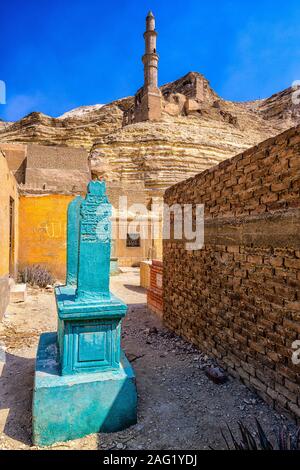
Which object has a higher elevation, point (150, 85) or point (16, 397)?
point (150, 85)

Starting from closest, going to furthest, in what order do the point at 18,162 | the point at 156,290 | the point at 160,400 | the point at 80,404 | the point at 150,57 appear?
the point at 80,404
the point at 160,400
the point at 156,290
the point at 18,162
the point at 150,57

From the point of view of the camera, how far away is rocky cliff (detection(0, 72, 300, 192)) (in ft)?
94.2

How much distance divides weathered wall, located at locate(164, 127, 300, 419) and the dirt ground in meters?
0.31

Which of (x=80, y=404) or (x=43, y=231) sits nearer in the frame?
(x=80, y=404)

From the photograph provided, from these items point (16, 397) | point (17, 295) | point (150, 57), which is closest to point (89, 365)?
point (16, 397)

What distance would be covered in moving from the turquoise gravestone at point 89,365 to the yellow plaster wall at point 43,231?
8127 mm

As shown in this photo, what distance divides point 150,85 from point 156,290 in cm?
3489

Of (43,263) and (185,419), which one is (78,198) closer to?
(185,419)

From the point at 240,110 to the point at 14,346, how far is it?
2235 inches

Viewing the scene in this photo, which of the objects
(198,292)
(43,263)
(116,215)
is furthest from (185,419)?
(116,215)

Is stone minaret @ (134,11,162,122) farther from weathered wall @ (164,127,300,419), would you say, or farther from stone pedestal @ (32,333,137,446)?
stone pedestal @ (32,333,137,446)

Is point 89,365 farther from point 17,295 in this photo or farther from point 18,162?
point 18,162

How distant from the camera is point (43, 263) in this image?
1108cm

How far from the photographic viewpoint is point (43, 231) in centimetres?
1103
